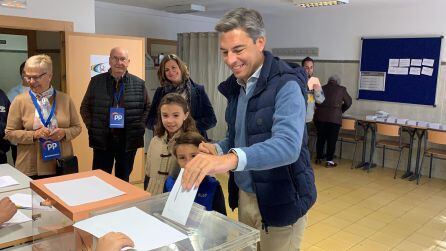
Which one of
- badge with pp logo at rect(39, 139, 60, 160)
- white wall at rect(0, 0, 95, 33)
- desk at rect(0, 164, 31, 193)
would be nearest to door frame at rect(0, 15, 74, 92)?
white wall at rect(0, 0, 95, 33)

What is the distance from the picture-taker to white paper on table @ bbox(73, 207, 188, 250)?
2.84ft

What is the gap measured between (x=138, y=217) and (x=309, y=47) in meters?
6.94

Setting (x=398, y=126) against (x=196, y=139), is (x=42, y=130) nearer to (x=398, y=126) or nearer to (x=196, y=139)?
(x=196, y=139)

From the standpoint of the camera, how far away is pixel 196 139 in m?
2.19

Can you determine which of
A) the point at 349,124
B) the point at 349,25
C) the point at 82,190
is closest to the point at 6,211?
the point at 82,190

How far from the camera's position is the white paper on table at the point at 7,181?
215 cm

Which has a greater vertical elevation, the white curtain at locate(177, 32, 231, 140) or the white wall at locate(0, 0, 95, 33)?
the white wall at locate(0, 0, 95, 33)

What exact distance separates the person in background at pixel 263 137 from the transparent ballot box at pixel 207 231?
146 mm

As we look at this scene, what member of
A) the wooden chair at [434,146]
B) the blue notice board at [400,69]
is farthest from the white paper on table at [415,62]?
the wooden chair at [434,146]

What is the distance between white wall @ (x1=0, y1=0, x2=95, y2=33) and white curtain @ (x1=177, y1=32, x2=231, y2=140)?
2601mm

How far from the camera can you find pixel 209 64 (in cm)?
687

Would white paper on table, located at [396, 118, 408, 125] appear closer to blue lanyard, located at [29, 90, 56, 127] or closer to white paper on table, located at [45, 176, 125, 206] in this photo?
blue lanyard, located at [29, 90, 56, 127]

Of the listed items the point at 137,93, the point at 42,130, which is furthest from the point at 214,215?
the point at 137,93

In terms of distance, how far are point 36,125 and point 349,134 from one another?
558 cm
